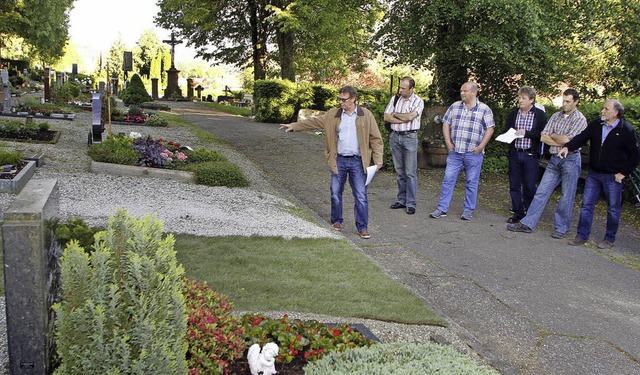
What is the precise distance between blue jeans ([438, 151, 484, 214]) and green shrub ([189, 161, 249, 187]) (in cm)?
360

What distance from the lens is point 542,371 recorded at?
4.21 metres

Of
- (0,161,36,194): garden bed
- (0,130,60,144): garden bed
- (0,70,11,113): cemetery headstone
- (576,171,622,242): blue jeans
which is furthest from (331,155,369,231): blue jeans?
(0,70,11,113): cemetery headstone

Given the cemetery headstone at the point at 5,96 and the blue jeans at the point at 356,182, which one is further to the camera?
the cemetery headstone at the point at 5,96

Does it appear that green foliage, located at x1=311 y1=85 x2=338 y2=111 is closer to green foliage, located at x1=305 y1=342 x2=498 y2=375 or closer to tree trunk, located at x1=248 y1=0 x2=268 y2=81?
tree trunk, located at x1=248 y1=0 x2=268 y2=81

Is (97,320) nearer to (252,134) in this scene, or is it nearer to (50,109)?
(252,134)

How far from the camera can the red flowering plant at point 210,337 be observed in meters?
3.20

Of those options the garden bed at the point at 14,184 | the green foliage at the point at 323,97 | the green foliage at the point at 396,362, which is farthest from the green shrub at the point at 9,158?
the green foliage at the point at 323,97

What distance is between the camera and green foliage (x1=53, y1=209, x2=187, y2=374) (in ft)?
8.52

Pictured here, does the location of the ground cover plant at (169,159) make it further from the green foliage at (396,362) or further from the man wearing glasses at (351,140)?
the green foliage at (396,362)

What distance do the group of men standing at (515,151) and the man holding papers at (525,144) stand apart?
0.01 meters

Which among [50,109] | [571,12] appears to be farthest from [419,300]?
[50,109]

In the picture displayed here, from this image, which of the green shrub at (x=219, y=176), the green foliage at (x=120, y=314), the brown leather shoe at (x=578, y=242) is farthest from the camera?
the green shrub at (x=219, y=176)

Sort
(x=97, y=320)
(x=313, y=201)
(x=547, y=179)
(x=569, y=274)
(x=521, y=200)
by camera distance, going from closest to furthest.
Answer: (x=97, y=320) → (x=569, y=274) → (x=547, y=179) → (x=521, y=200) → (x=313, y=201)

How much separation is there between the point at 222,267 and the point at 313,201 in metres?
4.30
